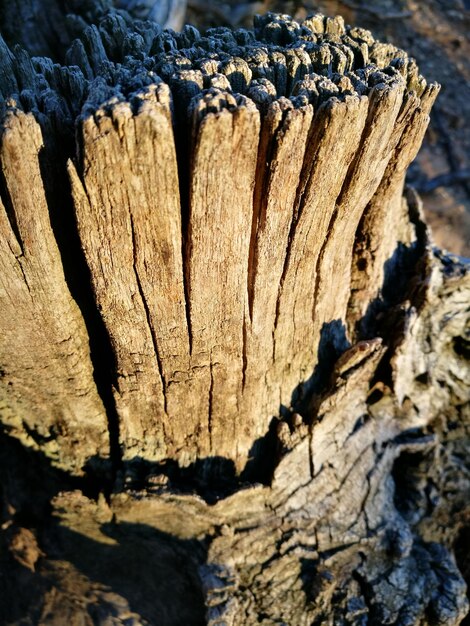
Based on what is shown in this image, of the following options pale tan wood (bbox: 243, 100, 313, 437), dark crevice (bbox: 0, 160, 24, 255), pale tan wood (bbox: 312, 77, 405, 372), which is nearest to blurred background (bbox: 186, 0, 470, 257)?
pale tan wood (bbox: 312, 77, 405, 372)

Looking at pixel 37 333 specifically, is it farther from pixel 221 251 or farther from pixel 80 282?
pixel 221 251

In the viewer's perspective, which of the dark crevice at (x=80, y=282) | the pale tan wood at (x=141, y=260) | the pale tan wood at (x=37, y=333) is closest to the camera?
the pale tan wood at (x=141, y=260)

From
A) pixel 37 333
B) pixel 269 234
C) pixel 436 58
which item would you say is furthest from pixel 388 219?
pixel 436 58

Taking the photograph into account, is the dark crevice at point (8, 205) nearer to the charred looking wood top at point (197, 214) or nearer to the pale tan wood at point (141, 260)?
the charred looking wood top at point (197, 214)

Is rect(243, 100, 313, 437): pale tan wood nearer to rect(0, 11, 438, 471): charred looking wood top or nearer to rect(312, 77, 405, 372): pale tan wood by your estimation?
rect(0, 11, 438, 471): charred looking wood top

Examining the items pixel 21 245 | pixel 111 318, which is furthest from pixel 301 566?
pixel 21 245

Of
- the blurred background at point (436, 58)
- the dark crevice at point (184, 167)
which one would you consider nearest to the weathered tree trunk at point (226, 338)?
the dark crevice at point (184, 167)

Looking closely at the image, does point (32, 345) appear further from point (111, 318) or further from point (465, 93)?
point (465, 93)
